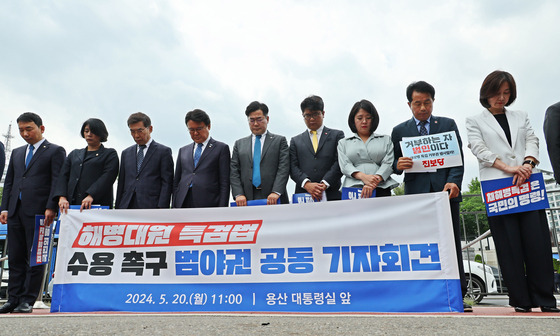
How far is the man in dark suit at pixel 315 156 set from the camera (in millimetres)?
4453

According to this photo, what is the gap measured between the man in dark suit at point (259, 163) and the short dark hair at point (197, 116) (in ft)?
1.53

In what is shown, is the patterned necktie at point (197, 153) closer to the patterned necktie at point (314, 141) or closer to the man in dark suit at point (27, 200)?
the patterned necktie at point (314, 141)

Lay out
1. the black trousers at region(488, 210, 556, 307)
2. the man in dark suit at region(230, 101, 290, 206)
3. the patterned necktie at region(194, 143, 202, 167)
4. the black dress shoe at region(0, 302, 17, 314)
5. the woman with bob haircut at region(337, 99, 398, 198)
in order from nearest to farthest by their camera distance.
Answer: the black trousers at region(488, 210, 556, 307), the woman with bob haircut at region(337, 99, 398, 198), the black dress shoe at region(0, 302, 17, 314), the man in dark suit at region(230, 101, 290, 206), the patterned necktie at region(194, 143, 202, 167)

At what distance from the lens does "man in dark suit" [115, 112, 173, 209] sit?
4707mm

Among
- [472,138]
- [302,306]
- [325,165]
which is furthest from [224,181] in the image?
[472,138]

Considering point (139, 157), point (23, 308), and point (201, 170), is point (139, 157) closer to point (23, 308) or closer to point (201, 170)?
point (201, 170)

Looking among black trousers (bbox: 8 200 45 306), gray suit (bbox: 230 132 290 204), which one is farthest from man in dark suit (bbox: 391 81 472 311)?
black trousers (bbox: 8 200 45 306)

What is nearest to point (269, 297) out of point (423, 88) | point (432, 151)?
point (432, 151)

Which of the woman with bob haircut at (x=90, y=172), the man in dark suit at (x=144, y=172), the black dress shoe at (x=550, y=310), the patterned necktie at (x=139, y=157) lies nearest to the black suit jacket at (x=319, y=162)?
the man in dark suit at (x=144, y=172)

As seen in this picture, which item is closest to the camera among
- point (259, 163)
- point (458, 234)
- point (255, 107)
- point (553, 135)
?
point (553, 135)

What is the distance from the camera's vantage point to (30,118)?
5000 millimetres

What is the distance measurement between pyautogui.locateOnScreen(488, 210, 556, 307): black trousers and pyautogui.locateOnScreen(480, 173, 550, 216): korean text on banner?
9 centimetres

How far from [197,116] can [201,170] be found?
693 millimetres

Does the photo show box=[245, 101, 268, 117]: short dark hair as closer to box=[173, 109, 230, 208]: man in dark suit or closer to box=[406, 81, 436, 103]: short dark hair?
box=[173, 109, 230, 208]: man in dark suit
